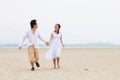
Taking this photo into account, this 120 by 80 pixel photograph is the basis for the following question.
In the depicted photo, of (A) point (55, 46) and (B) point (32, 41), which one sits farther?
(A) point (55, 46)

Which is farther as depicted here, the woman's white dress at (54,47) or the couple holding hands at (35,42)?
the woman's white dress at (54,47)

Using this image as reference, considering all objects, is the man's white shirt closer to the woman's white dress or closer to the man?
the man

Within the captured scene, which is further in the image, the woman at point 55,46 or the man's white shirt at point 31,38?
the woman at point 55,46

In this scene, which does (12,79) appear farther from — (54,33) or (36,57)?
(54,33)

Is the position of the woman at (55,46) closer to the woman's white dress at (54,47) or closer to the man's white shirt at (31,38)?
the woman's white dress at (54,47)

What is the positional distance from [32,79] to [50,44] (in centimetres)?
399

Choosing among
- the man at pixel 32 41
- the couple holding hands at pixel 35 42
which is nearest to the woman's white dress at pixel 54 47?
the couple holding hands at pixel 35 42

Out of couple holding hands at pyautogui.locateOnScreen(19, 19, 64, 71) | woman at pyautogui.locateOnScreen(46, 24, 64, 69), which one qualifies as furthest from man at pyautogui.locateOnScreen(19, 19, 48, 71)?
woman at pyautogui.locateOnScreen(46, 24, 64, 69)

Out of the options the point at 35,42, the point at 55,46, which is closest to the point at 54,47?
the point at 55,46

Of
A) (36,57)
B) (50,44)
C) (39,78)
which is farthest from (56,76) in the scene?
(50,44)

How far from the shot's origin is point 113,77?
38.9 feet

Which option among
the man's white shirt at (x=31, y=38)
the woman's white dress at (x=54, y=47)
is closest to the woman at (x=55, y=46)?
the woman's white dress at (x=54, y=47)

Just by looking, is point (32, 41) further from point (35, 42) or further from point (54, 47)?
point (54, 47)

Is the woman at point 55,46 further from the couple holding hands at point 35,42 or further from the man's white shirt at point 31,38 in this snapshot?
the man's white shirt at point 31,38
